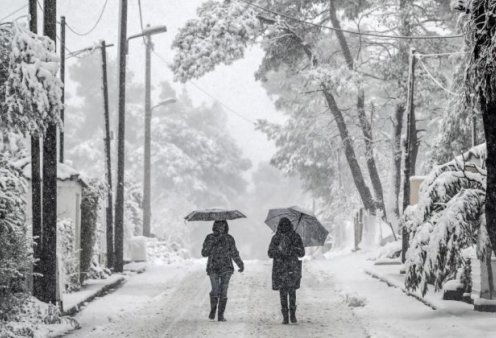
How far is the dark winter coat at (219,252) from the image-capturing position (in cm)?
1291

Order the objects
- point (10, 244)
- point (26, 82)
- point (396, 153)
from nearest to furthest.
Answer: point (26, 82)
point (10, 244)
point (396, 153)

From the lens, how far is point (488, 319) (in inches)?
487

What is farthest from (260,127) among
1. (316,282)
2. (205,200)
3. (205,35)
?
(205,200)

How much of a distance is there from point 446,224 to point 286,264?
276cm

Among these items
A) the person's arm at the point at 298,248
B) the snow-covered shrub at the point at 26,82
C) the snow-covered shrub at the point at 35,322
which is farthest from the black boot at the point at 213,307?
the snow-covered shrub at the point at 26,82

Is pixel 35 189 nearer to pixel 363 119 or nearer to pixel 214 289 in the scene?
pixel 214 289

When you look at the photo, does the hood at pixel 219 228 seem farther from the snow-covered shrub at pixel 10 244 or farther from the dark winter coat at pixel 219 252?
the snow-covered shrub at pixel 10 244

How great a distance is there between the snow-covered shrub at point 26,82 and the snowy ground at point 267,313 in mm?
3473

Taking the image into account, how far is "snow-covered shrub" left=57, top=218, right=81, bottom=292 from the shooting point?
16.1 m

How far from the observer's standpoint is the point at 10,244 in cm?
1088

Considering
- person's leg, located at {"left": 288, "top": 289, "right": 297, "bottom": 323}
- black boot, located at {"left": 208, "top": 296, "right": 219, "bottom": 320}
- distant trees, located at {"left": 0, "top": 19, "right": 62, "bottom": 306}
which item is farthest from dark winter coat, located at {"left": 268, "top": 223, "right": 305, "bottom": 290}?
distant trees, located at {"left": 0, "top": 19, "right": 62, "bottom": 306}

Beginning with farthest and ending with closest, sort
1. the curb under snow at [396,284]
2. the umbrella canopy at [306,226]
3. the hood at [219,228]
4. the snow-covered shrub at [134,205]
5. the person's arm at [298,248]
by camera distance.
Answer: the snow-covered shrub at [134,205] → the curb under snow at [396,284] → the umbrella canopy at [306,226] → the hood at [219,228] → the person's arm at [298,248]

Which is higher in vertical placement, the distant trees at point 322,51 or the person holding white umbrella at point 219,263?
the distant trees at point 322,51

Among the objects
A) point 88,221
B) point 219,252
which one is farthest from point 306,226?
point 88,221
